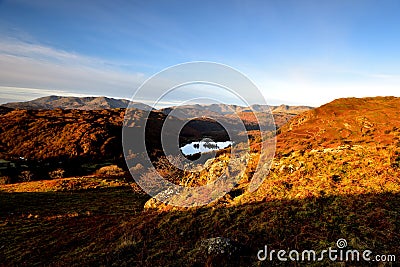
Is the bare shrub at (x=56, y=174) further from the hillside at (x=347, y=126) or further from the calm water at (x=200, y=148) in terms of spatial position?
the hillside at (x=347, y=126)

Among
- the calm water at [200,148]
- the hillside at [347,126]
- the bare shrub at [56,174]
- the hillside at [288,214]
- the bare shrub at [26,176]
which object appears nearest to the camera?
the hillside at [288,214]

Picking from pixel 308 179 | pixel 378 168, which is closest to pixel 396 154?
pixel 378 168

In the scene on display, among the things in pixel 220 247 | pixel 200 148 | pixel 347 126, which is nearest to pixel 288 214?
pixel 220 247

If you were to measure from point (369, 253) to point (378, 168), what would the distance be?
14.0 feet

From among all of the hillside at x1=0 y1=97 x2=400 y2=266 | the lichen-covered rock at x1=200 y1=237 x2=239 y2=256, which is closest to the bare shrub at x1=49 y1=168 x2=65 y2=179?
the hillside at x1=0 y1=97 x2=400 y2=266


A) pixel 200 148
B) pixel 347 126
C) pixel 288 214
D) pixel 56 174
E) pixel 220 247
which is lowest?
pixel 56 174

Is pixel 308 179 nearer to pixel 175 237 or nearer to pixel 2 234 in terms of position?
pixel 175 237

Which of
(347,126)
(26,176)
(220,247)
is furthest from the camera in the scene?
(26,176)

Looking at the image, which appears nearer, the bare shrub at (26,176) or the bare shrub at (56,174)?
the bare shrub at (26,176)

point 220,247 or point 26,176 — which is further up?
point 220,247

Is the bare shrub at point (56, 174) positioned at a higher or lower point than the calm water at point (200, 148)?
lower

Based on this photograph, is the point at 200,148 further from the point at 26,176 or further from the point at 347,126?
the point at 347,126

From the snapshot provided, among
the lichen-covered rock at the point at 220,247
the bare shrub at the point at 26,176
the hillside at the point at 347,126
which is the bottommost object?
the bare shrub at the point at 26,176

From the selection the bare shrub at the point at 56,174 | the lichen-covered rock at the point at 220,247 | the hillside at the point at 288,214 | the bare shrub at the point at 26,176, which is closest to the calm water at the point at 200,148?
the bare shrub at the point at 56,174
